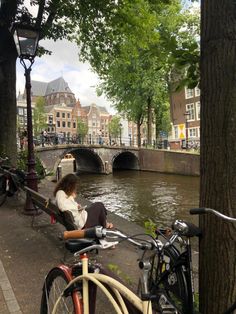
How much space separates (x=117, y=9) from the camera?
10.9m

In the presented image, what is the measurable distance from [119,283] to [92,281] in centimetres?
23

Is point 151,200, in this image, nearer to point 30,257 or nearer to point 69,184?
point 69,184

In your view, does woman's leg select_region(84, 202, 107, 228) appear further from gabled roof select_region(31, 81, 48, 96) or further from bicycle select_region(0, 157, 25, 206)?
gabled roof select_region(31, 81, 48, 96)

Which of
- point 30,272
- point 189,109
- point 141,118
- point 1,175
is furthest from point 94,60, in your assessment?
point 189,109

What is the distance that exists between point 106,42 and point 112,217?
7.45m

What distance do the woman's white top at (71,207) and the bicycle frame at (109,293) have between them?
2.55 m

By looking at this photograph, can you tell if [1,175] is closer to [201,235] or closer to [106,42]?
[106,42]

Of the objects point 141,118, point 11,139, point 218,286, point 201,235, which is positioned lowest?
point 218,286

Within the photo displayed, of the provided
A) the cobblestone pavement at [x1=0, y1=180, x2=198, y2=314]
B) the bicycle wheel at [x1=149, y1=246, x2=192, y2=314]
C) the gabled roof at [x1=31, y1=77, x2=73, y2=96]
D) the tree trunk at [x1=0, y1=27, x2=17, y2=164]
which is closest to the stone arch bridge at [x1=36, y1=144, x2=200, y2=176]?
the tree trunk at [x1=0, y1=27, x2=17, y2=164]

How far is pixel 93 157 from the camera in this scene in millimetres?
34250

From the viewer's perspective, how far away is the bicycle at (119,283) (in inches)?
76.1

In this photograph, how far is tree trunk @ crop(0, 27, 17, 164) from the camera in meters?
9.83

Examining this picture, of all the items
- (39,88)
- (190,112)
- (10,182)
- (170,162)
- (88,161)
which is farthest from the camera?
(39,88)

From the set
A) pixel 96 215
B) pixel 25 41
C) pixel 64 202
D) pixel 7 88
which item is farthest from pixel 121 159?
pixel 64 202
